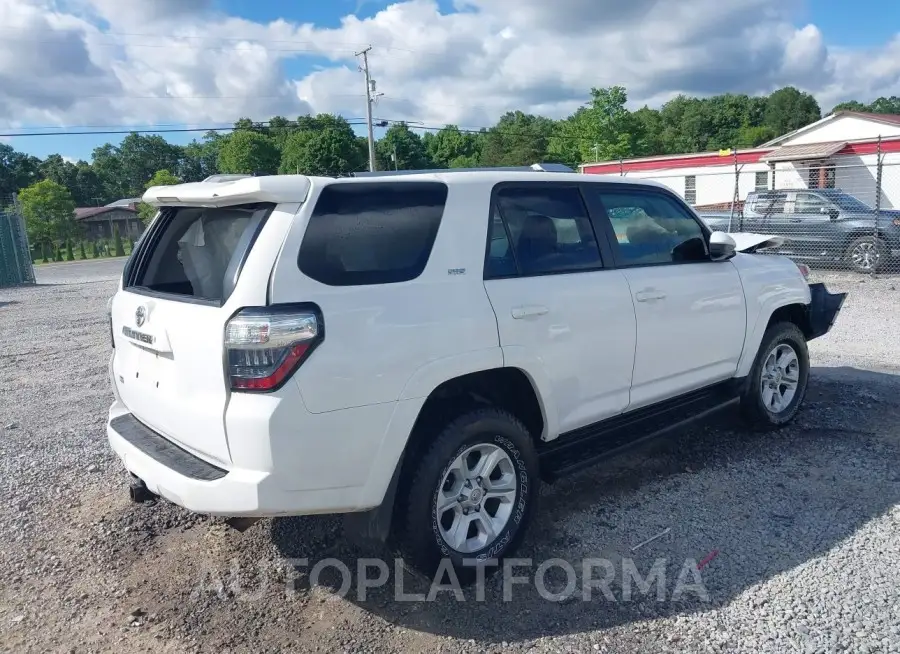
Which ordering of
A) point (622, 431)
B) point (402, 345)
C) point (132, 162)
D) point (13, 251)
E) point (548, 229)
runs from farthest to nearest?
point (132, 162), point (13, 251), point (622, 431), point (548, 229), point (402, 345)

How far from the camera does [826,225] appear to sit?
14.4 meters

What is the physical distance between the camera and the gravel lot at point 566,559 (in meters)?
2.98

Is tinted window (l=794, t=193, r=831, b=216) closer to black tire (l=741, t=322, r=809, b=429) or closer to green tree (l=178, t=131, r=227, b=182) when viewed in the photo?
black tire (l=741, t=322, r=809, b=429)

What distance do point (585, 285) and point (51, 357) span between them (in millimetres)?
7841

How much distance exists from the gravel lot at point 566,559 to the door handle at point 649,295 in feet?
3.84

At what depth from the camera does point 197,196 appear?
314 cm

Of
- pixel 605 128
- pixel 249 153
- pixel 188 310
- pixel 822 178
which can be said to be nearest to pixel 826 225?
pixel 822 178

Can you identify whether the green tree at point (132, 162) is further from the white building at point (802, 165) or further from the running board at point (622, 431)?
the running board at point (622, 431)

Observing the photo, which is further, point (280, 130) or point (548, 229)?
point (280, 130)

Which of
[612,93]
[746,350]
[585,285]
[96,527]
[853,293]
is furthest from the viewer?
[612,93]

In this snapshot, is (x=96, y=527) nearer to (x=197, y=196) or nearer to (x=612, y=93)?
(x=197, y=196)

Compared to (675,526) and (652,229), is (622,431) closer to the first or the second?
(675,526)

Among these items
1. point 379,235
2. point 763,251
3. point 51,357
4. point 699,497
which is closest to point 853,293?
point 763,251

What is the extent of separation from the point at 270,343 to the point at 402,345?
544 mm
